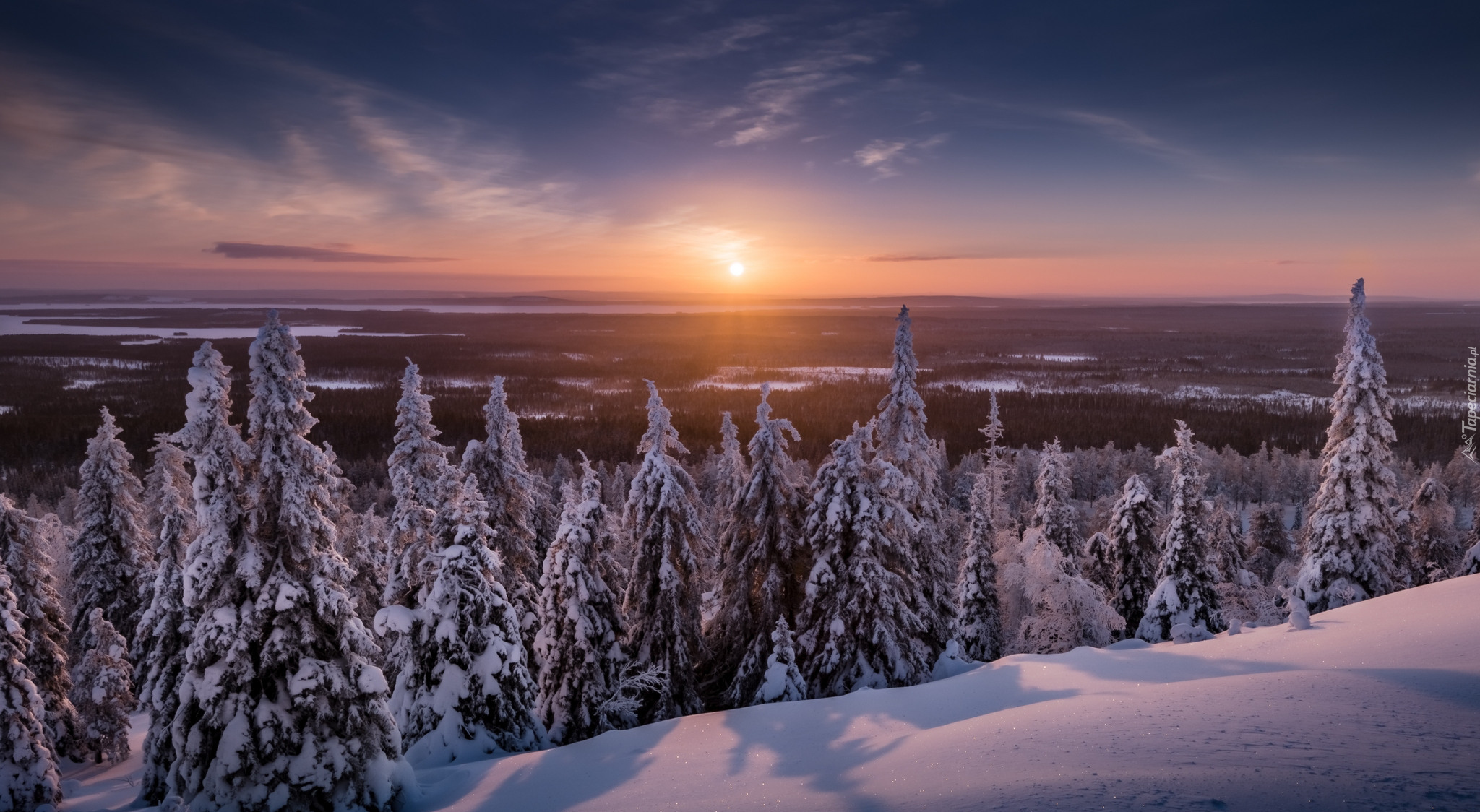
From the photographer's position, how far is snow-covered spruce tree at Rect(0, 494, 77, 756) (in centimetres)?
2225

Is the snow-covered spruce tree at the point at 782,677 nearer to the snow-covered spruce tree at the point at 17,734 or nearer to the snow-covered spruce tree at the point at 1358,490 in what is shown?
the snow-covered spruce tree at the point at 17,734

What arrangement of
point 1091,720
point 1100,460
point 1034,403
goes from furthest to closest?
point 1034,403, point 1100,460, point 1091,720

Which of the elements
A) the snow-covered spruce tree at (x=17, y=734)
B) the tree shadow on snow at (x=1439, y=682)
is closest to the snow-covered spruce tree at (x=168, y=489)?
the snow-covered spruce tree at (x=17, y=734)

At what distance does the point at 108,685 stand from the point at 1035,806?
102 feet

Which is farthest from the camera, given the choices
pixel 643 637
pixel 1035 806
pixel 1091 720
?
pixel 643 637

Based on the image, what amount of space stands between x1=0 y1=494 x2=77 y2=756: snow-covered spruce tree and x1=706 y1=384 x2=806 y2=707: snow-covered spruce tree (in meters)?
21.6

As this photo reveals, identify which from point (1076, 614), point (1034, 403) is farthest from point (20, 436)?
point (1034, 403)

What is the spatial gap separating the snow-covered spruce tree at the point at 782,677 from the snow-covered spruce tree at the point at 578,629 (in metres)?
4.01

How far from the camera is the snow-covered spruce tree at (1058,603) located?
2319 centimetres

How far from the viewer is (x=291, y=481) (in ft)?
40.0

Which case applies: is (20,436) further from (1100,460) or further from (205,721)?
(1100,460)

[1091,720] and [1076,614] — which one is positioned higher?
[1091,720]

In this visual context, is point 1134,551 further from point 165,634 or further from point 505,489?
point 165,634

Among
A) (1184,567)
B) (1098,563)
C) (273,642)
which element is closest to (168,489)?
(273,642)
